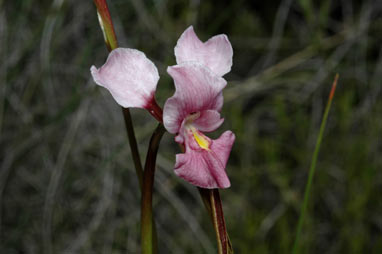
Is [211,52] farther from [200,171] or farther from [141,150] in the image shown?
[141,150]

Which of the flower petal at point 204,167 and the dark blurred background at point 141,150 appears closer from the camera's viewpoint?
the flower petal at point 204,167

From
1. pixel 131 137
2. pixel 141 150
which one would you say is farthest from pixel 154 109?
pixel 141 150

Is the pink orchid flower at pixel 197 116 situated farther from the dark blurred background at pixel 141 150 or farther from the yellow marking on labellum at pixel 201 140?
the dark blurred background at pixel 141 150

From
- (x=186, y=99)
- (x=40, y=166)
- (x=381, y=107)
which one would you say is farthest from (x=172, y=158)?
(x=186, y=99)

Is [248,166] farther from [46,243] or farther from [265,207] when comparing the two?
[46,243]

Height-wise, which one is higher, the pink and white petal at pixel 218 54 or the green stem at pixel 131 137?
the pink and white petal at pixel 218 54

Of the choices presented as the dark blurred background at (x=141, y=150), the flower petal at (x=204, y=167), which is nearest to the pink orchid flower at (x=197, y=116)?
the flower petal at (x=204, y=167)
